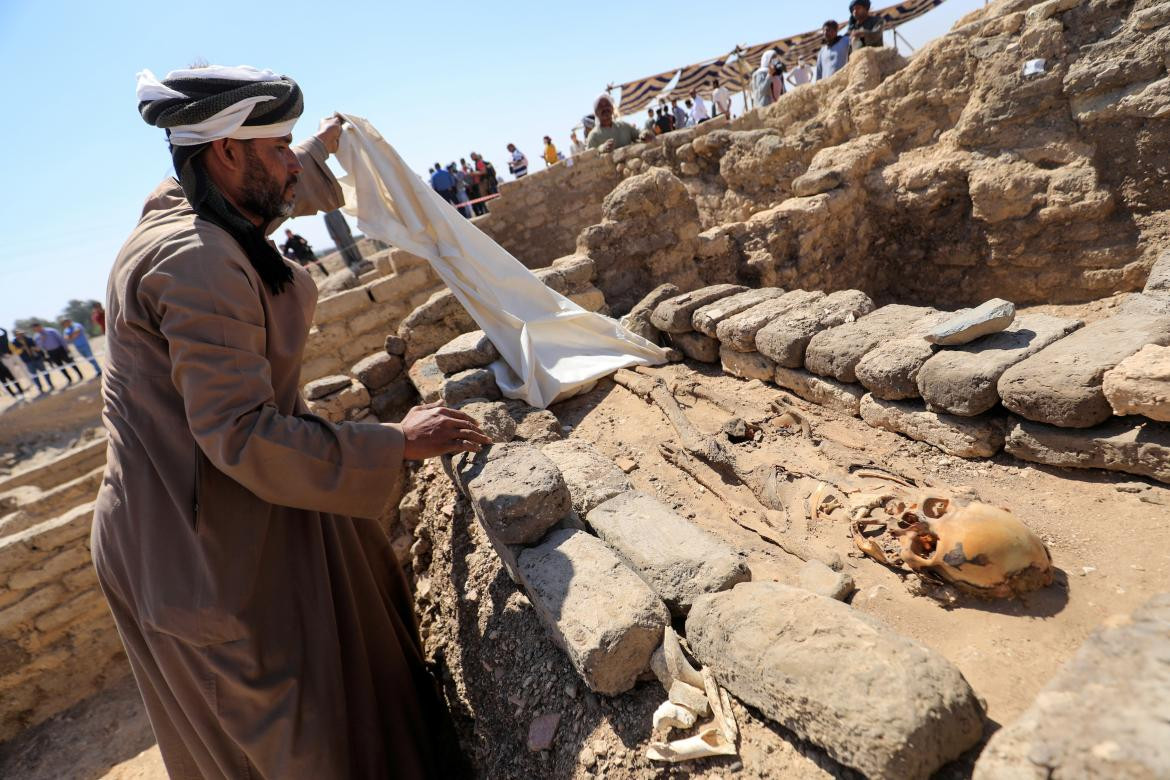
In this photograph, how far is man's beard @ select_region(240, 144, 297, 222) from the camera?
187 cm

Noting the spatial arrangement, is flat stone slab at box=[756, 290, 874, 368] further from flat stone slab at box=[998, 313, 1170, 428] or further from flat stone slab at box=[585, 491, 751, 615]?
flat stone slab at box=[585, 491, 751, 615]

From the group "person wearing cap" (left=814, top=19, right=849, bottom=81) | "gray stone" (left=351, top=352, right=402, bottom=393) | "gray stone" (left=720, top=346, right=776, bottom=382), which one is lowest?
Result: "gray stone" (left=720, top=346, right=776, bottom=382)

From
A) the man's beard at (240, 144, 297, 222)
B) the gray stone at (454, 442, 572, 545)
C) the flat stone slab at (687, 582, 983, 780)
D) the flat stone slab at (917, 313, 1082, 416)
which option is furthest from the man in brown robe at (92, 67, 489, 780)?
the flat stone slab at (917, 313, 1082, 416)

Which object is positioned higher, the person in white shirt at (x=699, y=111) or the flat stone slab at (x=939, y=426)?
the person in white shirt at (x=699, y=111)

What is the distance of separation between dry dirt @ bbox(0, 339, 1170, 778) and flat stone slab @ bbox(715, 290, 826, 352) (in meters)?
0.36

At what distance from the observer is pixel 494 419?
345 centimetres

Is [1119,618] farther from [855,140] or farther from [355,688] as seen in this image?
[855,140]

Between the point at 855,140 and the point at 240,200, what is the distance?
7.87 m

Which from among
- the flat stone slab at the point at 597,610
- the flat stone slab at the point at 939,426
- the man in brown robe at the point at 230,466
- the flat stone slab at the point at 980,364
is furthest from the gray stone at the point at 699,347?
the man in brown robe at the point at 230,466

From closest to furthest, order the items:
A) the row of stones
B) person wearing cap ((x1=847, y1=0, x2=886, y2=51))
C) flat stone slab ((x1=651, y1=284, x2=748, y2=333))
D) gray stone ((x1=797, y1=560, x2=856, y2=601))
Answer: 1. gray stone ((x1=797, y1=560, x2=856, y2=601))
2. the row of stones
3. flat stone slab ((x1=651, y1=284, x2=748, y2=333))
4. person wearing cap ((x1=847, y1=0, x2=886, y2=51))

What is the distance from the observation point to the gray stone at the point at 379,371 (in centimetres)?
534

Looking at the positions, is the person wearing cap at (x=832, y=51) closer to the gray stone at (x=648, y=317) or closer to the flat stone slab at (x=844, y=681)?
the gray stone at (x=648, y=317)

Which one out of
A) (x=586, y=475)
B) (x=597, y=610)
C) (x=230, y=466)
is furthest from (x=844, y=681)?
(x=230, y=466)

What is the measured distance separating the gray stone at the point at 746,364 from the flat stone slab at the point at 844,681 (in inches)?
91.5
